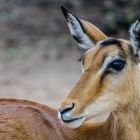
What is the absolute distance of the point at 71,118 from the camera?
19.1 feet

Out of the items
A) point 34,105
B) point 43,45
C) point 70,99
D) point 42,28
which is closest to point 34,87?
point 43,45

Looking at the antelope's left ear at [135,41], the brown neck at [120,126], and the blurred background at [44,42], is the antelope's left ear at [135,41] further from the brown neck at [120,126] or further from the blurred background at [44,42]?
the blurred background at [44,42]

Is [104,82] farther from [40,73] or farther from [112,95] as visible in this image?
[40,73]

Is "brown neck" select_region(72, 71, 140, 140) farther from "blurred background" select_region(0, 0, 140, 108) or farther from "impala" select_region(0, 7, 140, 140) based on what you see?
"blurred background" select_region(0, 0, 140, 108)

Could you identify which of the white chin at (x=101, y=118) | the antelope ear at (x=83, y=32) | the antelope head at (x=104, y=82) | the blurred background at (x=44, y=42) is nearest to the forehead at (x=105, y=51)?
the antelope head at (x=104, y=82)

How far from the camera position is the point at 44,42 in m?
13.9

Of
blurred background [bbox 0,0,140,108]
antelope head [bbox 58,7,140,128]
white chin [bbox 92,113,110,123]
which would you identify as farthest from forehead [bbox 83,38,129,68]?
blurred background [bbox 0,0,140,108]

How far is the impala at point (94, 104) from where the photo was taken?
19.6ft

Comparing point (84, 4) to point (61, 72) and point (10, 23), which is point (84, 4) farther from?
point (61, 72)

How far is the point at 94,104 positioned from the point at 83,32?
983mm

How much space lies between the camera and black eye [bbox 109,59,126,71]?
20.1ft

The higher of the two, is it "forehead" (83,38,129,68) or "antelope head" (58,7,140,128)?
"forehead" (83,38,129,68)

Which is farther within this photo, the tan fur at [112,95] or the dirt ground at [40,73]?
the dirt ground at [40,73]

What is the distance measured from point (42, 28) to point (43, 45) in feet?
2.97
